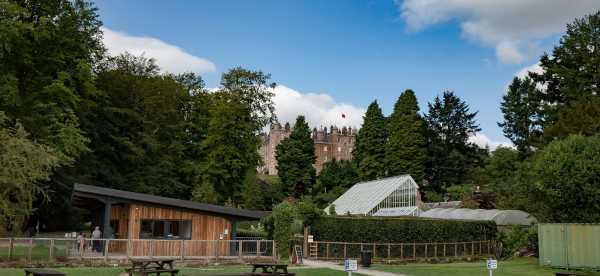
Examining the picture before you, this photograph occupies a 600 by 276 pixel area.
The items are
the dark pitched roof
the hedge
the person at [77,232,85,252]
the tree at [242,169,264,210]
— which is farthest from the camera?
the tree at [242,169,264,210]

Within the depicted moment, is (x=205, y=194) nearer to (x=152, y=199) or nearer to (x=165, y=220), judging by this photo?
(x=165, y=220)

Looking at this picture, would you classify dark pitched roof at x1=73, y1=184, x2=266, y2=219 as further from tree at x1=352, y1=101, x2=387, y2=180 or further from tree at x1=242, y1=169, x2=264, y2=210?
tree at x1=352, y1=101, x2=387, y2=180

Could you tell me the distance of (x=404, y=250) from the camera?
32.9m

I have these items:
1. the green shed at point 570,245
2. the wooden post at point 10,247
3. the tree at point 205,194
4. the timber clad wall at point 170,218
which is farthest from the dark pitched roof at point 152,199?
the tree at point 205,194

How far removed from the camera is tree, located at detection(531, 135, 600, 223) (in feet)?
90.2

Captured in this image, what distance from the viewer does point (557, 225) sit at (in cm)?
2508

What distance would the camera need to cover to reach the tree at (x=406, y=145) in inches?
2830

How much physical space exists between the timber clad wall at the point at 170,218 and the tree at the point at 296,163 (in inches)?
2101

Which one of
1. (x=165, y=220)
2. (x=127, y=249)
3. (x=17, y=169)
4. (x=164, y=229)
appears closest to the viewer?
(x=17, y=169)

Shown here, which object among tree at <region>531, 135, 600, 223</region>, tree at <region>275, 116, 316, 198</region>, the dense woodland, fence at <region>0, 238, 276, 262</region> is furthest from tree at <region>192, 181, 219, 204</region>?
tree at <region>275, 116, 316, 198</region>

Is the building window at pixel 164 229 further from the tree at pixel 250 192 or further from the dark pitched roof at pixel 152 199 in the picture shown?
the tree at pixel 250 192

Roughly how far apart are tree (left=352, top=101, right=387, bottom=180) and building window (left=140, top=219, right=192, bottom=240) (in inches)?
1901

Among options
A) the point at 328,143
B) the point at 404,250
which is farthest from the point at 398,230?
the point at 328,143

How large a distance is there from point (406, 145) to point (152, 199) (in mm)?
49527
